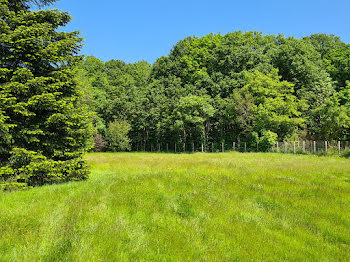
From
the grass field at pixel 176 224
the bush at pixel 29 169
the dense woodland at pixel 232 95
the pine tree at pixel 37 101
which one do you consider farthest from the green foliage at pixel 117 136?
the grass field at pixel 176 224

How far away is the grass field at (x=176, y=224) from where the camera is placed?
3.50m

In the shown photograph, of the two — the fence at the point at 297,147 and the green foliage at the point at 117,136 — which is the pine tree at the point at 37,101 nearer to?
the fence at the point at 297,147

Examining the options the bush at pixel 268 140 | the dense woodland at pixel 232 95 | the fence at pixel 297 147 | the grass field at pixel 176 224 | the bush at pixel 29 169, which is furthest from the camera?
the dense woodland at pixel 232 95

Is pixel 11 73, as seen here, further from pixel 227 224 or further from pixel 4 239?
pixel 227 224

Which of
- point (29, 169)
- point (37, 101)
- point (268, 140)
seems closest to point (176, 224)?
point (29, 169)

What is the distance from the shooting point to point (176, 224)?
15.3 feet

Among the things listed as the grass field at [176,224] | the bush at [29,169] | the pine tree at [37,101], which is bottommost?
the grass field at [176,224]

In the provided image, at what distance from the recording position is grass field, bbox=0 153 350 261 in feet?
11.5

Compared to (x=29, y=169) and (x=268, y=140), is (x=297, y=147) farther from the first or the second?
(x=29, y=169)

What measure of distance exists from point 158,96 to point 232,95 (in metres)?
16.9

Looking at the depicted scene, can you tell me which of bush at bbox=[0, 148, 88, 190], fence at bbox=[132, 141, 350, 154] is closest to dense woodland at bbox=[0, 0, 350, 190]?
bush at bbox=[0, 148, 88, 190]

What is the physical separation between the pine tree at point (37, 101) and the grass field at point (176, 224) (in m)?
1.36

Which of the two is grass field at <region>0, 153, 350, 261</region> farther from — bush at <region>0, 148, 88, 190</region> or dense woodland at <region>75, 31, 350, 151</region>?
dense woodland at <region>75, 31, 350, 151</region>

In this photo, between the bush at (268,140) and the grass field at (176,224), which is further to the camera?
the bush at (268,140)
